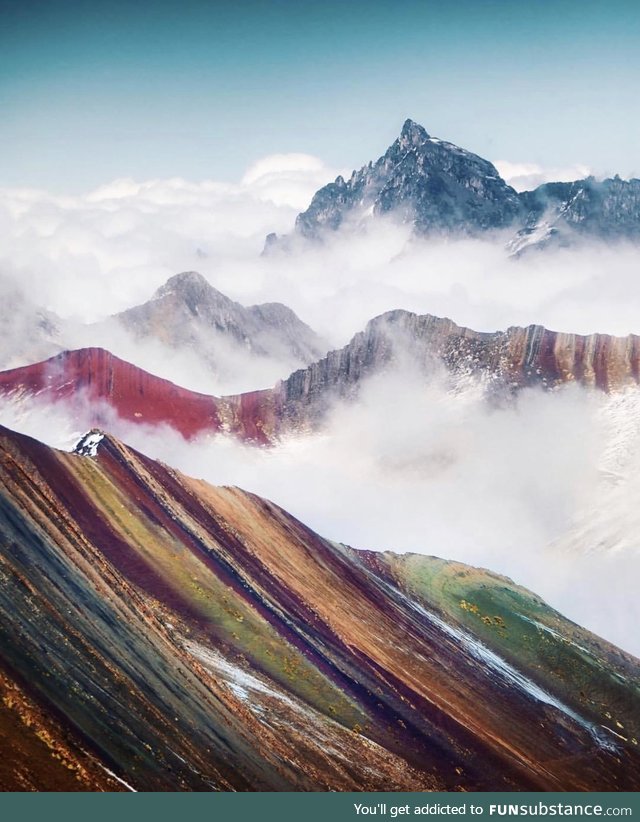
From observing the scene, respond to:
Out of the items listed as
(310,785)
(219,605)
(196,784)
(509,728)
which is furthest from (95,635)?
(509,728)

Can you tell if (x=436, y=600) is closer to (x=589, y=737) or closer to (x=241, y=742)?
(x=589, y=737)

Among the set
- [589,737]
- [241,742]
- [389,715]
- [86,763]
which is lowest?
[589,737]

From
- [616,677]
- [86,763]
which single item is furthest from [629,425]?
[86,763]

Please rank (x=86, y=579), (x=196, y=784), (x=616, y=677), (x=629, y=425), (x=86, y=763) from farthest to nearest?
(x=629, y=425) < (x=616, y=677) < (x=86, y=579) < (x=196, y=784) < (x=86, y=763)

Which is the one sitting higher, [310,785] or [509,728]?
[310,785]
